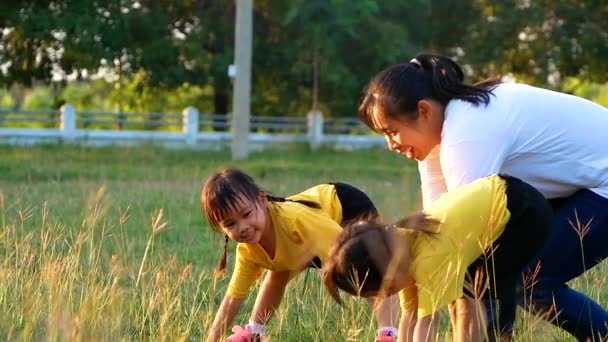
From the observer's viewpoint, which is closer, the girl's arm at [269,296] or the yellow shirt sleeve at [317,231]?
the yellow shirt sleeve at [317,231]

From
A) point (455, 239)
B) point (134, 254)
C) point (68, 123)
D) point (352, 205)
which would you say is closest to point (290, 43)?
point (68, 123)

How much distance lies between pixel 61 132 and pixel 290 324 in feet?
63.1

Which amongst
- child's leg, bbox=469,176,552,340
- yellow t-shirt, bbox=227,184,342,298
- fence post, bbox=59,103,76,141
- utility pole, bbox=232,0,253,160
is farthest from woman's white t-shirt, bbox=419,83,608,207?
fence post, bbox=59,103,76,141

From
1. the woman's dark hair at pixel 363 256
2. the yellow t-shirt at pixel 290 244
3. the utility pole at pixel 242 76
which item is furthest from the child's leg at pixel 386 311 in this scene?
the utility pole at pixel 242 76

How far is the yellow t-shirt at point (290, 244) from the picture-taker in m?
4.23

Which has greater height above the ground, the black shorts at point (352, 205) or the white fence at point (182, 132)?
the black shorts at point (352, 205)

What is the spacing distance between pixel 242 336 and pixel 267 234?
40 centimetres

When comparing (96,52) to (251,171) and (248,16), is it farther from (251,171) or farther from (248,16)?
(251,171)

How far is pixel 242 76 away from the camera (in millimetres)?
21438

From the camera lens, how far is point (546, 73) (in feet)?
97.9

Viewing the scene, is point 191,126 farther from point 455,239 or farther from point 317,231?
point 455,239

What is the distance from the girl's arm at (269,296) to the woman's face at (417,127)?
85 cm

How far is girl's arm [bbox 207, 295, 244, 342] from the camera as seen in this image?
4340 mm

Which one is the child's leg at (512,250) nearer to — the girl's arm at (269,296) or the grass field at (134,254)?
the grass field at (134,254)
